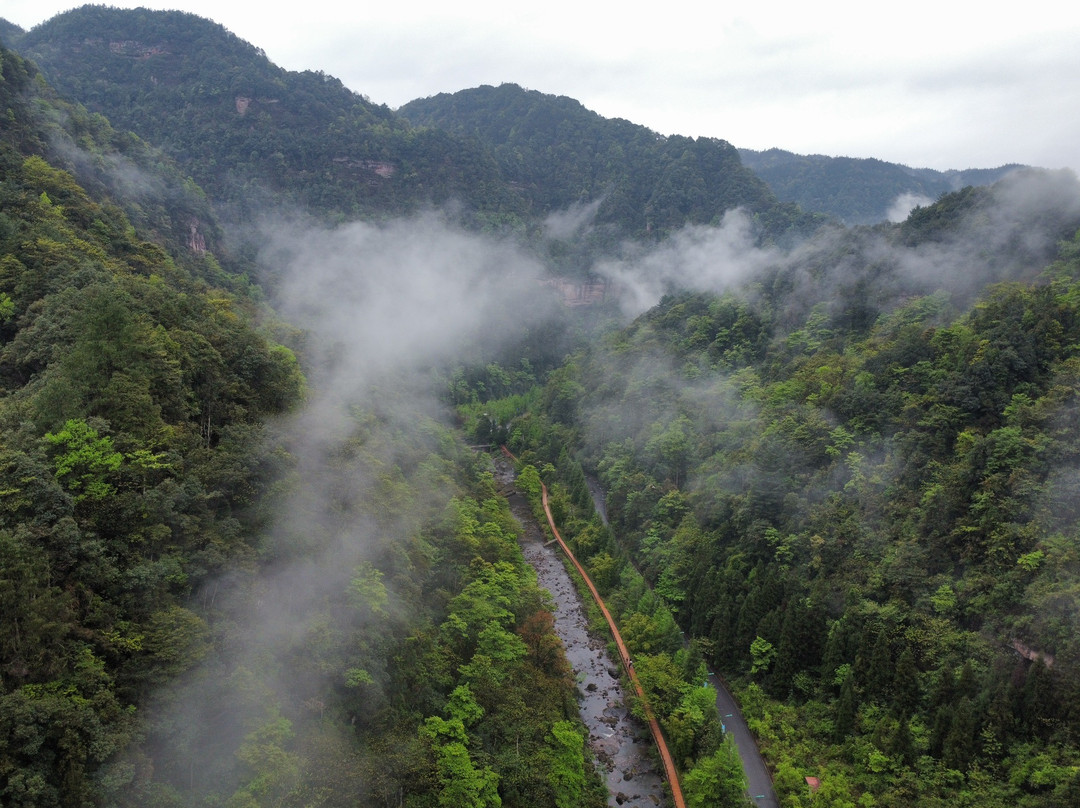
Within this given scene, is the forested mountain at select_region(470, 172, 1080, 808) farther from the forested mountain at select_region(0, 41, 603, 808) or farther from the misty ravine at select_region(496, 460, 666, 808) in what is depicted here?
the forested mountain at select_region(0, 41, 603, 808)

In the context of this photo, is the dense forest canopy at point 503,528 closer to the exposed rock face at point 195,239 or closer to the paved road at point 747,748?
the paved road at point 747,748

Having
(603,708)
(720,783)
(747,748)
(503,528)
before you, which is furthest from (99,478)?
(503,528)

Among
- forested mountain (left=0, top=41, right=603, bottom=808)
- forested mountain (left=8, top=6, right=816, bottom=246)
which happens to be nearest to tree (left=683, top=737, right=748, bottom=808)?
forested mountain (left=0, top=41, right=603, bottom=808)

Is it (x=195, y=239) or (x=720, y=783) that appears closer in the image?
(x=720, y=783)

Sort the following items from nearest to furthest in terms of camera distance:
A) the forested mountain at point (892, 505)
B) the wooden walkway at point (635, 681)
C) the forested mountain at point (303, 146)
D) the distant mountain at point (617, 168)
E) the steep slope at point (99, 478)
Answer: the steep slope at point (99, 478)
the forested mountain at point (892, 505)
the wooden walkway at point (635, 681)
the forested mountain at point (303, 146)
the distant mountain at point (617, 168)

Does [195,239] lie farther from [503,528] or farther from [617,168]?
[617,168]

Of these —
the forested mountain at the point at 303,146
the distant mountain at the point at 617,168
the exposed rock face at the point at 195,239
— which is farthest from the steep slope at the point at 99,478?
the distant mountain at the point at 617,168
